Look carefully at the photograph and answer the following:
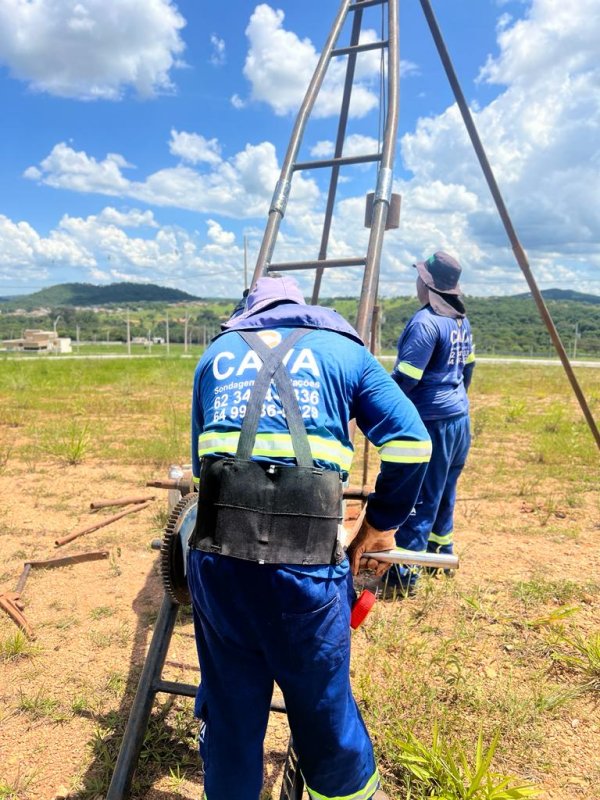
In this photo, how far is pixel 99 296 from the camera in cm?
17625

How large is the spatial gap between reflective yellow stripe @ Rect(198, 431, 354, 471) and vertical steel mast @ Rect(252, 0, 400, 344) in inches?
61.1

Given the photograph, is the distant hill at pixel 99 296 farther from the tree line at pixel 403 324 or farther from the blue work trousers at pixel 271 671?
the blue work trousers at pixel 271 671

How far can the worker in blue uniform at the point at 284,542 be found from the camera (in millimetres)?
1611

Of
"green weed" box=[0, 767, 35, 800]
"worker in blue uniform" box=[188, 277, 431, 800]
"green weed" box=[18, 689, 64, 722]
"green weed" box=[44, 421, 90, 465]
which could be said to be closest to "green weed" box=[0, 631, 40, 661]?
"green weed" box=[18, 689, 64, 722]

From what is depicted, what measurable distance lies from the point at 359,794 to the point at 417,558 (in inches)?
29.2

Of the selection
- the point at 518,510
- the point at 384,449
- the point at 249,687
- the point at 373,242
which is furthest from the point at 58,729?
the point at 518,510

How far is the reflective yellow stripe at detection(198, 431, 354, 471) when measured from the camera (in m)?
1.64

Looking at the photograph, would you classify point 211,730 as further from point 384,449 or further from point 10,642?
point 10,642

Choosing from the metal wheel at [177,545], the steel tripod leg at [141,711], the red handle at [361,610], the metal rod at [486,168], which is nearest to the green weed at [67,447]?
the steel tripod leg at [141,711]

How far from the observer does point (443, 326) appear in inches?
144

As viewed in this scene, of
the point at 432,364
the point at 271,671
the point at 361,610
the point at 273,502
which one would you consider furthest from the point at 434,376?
the point at 271,671

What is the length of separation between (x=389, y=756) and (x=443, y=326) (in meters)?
2.42

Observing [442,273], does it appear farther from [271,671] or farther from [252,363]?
[271,671]

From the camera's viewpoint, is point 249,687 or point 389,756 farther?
point 389,756
